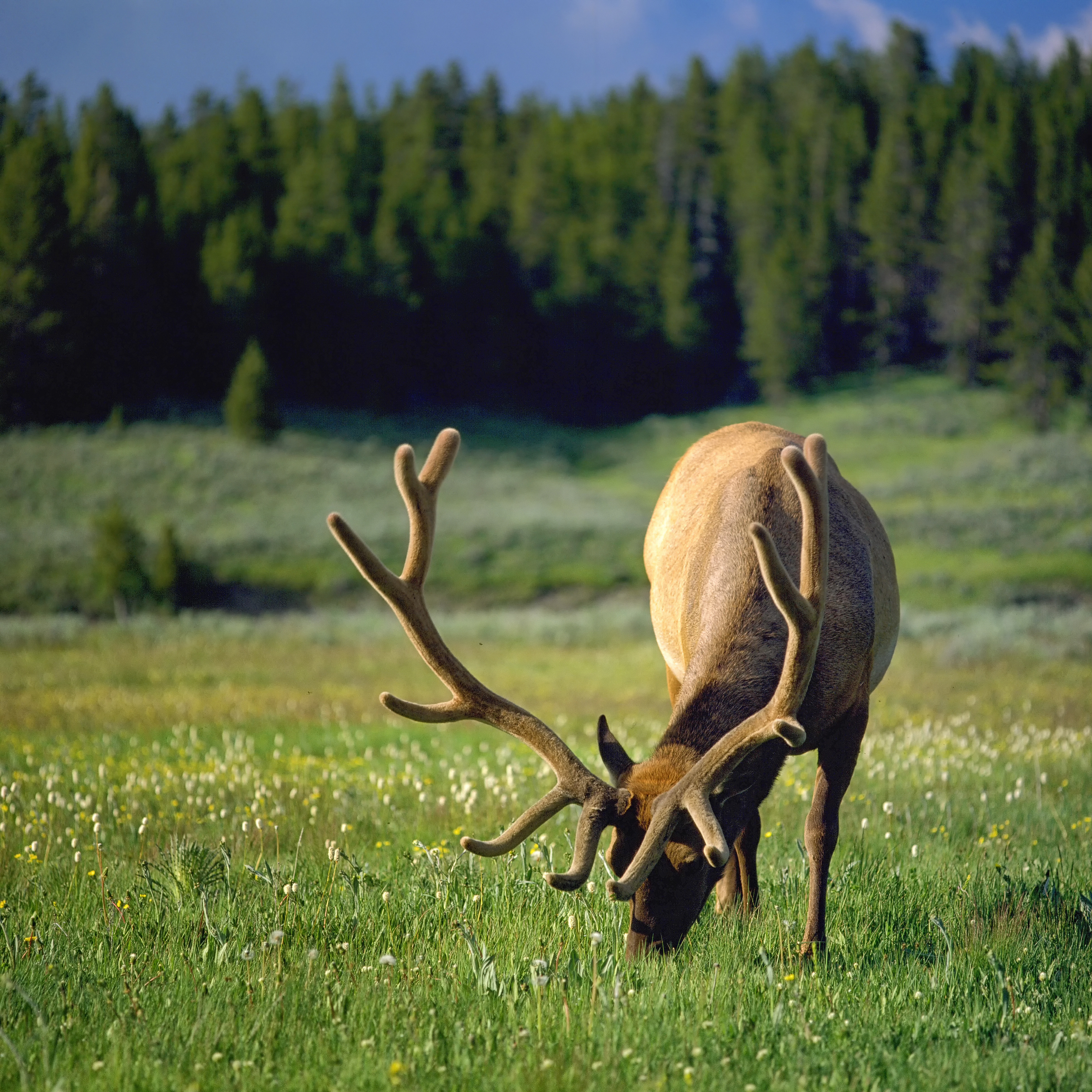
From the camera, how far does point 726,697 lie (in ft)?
13.6

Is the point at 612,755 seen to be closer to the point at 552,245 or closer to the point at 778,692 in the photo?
the point at 778,692

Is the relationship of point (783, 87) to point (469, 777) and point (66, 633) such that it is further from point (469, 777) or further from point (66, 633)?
point (469, 777)

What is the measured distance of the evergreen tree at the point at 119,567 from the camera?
2928 centimetres

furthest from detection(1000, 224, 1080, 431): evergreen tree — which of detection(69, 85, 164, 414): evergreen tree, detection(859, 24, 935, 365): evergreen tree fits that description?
detection(69, 85, 164, 414): evergreen tree

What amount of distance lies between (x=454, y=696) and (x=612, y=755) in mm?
761

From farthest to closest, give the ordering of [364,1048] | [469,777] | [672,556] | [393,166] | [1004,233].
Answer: [393,166] → [1004,233] → [469,777] → [672,556] → [364,1048]

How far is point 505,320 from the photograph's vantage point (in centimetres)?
7088

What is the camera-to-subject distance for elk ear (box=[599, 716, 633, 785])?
397 centimetres

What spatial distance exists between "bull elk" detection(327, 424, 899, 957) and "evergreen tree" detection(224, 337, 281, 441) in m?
50.6

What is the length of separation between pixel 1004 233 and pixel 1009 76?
26.6 meters

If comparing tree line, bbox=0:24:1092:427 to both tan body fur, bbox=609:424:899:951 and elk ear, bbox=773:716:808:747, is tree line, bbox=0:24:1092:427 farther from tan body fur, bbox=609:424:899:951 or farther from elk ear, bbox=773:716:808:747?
elk ear, bbox=773:716:808:747

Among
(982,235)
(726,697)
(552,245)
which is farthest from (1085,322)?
(726,697)

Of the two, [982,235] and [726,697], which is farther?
[982,235]

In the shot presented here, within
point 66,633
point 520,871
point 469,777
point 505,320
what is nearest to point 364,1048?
point 520,871
